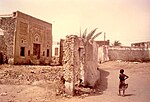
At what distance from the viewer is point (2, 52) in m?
24.2

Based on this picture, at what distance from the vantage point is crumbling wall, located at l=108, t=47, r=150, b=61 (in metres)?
29.9

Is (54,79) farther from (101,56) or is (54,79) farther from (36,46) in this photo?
(101,56)

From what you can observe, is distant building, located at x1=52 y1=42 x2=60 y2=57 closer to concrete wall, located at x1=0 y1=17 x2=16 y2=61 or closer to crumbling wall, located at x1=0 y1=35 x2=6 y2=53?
crumbling wall, located at x1=0 y1=35 x2=6 y2=53

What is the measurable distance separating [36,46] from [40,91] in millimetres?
16556

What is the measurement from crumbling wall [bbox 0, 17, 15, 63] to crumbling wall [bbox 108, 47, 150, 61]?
536 inches

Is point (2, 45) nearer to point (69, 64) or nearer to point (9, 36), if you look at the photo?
point (9, 36)

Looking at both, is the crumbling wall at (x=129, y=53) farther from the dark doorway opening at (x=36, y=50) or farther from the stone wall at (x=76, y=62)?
the stone wall at (x=76, y=62)

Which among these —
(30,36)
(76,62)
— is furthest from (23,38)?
(76,62)

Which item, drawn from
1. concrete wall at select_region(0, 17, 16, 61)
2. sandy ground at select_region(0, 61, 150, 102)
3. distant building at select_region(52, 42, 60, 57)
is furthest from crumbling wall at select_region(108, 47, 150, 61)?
sandy ground at select_region(0, 61, 150, 102)

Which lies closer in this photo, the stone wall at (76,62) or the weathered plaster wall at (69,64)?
the weathered plaster wall at (69,64)

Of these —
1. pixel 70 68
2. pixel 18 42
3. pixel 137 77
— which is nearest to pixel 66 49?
pixel 70 68

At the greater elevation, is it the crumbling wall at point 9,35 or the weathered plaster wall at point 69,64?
the crumbling wall at point 9,35

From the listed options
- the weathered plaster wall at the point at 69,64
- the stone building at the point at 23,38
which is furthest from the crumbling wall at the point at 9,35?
the weathered plaster wall at the point at 69,64

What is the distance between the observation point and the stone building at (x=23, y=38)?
23.6 m
